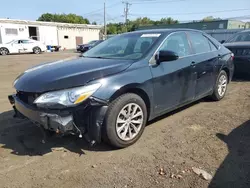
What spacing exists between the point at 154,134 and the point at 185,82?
1074mm

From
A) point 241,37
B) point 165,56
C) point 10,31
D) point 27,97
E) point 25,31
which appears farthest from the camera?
point 25,31

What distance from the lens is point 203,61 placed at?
4.45m

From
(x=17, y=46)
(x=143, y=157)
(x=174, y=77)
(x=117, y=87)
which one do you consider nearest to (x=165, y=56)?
(x=174, y=77)

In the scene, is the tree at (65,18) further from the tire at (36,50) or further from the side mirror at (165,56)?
the side mirror at (165,56)

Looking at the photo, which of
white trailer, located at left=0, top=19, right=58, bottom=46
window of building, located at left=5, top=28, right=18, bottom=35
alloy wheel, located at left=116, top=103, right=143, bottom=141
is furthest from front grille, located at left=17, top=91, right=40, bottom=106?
window of building, located at left=5, top=28, right=18, bottom=35

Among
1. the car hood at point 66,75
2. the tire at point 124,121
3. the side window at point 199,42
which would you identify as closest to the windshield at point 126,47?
the car hood at point 66,75

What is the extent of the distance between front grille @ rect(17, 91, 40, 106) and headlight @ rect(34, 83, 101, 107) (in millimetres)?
165

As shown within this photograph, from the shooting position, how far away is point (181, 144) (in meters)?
3.30

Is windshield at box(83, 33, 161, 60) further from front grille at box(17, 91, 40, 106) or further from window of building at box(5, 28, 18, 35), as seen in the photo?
window of building at box(5, 28, 18, 35)

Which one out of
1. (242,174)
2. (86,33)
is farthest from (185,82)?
(86,33)

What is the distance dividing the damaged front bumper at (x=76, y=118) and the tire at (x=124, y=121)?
118 mm

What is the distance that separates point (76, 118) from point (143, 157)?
3.25 feet

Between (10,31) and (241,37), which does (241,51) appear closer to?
(241,37)

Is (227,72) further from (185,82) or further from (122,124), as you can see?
(122,124)
